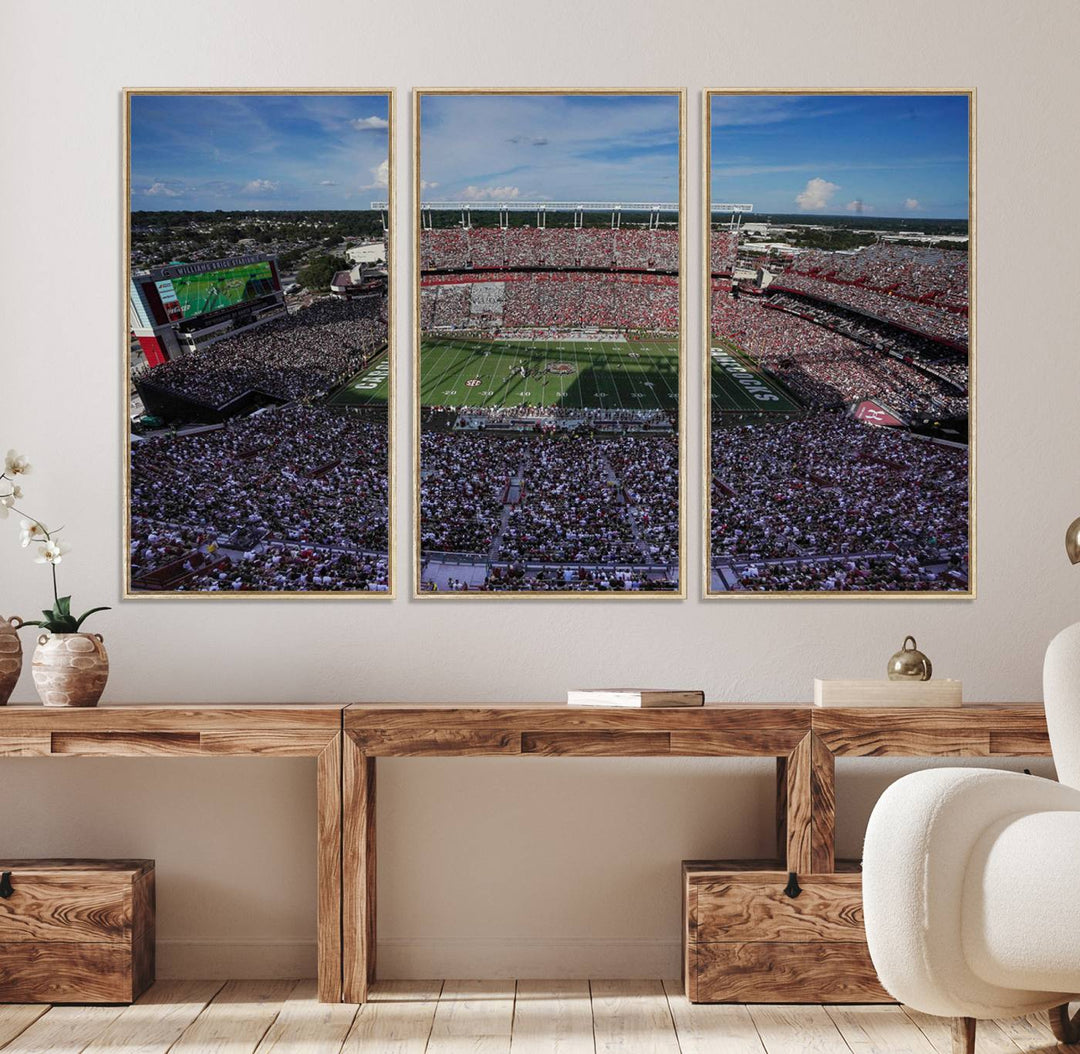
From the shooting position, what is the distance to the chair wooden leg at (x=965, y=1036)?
2.12 metres

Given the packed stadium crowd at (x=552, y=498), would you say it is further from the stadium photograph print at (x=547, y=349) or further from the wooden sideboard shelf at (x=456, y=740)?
the wooden sideboard shelf at (x=456, y=740)

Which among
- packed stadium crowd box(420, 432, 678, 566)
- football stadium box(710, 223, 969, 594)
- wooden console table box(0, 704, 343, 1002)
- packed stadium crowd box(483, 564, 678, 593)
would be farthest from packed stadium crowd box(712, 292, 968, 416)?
wooden console table box(0, 704, 343, 1002)

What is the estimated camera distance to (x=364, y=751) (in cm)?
283

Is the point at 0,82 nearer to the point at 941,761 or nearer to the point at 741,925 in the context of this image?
the point at 741,925

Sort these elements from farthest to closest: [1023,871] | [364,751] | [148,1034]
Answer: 1. [364,751]
2. [148,1034]
3. [1023,871]

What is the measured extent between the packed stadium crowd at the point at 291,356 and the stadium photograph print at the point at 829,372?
967 millimetres

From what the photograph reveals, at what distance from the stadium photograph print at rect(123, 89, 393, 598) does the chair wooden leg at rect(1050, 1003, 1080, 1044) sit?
1.90 m

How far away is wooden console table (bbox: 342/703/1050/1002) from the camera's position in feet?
9.20

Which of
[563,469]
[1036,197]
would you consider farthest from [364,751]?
[1036,197]

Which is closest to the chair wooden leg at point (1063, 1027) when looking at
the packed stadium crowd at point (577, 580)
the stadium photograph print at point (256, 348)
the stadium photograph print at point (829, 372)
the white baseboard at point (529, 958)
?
the white baseboard at point (529, 958)

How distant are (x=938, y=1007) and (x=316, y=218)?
2.49 metres

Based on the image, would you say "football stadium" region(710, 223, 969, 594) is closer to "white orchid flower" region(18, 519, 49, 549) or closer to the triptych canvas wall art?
the triptych canvas wall art

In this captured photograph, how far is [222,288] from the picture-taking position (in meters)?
3.29

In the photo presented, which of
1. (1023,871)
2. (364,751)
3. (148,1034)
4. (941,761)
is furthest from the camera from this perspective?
(941,761)
